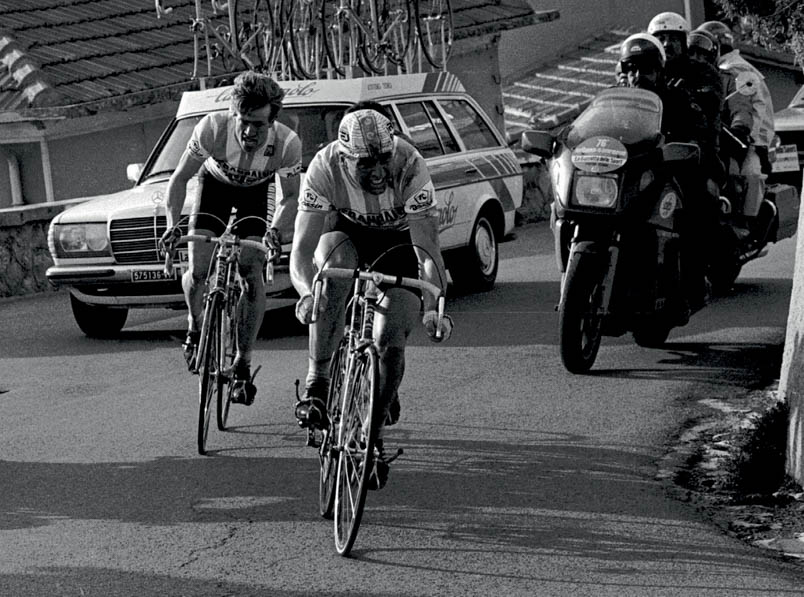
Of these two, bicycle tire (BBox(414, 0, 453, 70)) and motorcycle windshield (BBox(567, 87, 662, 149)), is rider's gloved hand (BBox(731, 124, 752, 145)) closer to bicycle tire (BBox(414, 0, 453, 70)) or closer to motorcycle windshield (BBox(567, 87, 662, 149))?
motorcycle windshield (BBox(567, 87, 662, 149))

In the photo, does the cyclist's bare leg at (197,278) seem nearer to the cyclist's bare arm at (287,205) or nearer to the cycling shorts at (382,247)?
the cyclist's bare arm at (287,205)

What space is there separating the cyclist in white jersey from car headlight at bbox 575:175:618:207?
1.87 meters

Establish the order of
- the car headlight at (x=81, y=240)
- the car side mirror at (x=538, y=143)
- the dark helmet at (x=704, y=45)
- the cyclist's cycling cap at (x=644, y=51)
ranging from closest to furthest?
the car side mirror at (x=538, y=143) < the cyclist's cycling cap at (x=644, y=51) < the car headlight at (x=81, y=240) < the dark helmet at (x=704, y=45)

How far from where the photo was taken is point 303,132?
13.2 meters

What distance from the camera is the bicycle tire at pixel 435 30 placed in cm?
1795

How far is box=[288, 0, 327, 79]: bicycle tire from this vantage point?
1675 cm

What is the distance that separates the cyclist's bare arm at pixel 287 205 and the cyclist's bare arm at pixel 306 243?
1.54m

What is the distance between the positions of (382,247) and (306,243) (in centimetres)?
41

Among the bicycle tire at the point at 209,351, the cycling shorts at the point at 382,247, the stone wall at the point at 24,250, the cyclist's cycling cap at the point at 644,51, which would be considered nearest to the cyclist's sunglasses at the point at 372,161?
the cycling shorts at the point at 382,247

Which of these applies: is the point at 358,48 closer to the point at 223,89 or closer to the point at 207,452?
the point at 223,89

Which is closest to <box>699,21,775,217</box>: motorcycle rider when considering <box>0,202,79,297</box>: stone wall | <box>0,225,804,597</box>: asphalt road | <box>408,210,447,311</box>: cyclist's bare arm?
<box>0,225,804,597</box>: asphalt road

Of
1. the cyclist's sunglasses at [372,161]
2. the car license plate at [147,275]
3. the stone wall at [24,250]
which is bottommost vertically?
the stone wall at [24,250]

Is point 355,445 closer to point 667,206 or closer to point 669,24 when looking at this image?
point 667,206

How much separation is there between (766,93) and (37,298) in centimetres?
752
